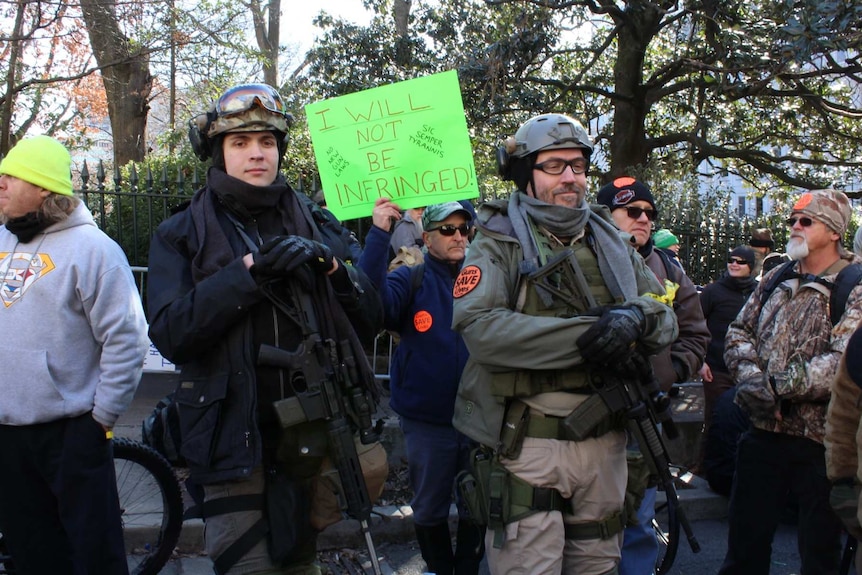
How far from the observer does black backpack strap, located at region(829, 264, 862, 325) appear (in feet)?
11.4

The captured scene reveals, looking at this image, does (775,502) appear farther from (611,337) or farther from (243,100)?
(243,100)

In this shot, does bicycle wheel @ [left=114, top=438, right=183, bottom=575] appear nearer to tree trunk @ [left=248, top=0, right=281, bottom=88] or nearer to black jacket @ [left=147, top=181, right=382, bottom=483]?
black jacket @ [left=147, top=181, right=382, bottom=483]

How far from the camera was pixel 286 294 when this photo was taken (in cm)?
268

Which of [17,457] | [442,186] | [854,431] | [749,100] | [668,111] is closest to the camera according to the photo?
[854,431]

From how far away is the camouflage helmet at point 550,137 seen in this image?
9.80 feet

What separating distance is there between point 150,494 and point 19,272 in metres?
1.70

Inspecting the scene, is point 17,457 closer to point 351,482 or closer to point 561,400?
point 351,482

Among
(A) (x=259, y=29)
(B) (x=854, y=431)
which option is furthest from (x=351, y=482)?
(A) (x=259, y=29)

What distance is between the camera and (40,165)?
307 centimetres

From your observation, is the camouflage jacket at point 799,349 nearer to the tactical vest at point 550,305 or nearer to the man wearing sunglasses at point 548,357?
the man wearing sunglasses at point 548,357

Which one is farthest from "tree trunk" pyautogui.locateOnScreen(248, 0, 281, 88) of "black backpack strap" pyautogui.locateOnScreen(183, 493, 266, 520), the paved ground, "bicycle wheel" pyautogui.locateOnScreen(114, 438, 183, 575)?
"black backpack strap" pyautogui.locateOnScreen(183, 493, 266, 520)

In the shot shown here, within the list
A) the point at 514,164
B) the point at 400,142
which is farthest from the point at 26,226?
the point at 514,164

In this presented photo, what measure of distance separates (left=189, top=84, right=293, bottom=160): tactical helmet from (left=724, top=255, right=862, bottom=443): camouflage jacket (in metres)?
2.46

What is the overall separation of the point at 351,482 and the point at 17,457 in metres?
1.44
